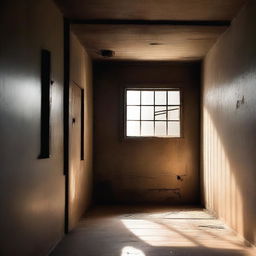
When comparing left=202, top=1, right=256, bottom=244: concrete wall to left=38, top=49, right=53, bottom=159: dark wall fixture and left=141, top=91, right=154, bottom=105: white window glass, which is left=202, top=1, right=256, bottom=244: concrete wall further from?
left=38, top=49, right=53, bottom=159: dark wall fixture

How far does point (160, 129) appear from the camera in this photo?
303 inches

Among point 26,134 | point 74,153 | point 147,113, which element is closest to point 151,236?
point 74,153

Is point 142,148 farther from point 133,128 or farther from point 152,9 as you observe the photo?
point 152,9

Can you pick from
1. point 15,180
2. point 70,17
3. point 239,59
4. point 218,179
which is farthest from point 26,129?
point 218,179

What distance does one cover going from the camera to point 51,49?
4.12 metres

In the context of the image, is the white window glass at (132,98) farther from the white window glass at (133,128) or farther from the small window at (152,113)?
the white window glass at (133,128)

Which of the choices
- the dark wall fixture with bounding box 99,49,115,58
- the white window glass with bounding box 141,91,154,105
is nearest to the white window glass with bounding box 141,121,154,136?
the white window glass with bounding box 141,91,154,105

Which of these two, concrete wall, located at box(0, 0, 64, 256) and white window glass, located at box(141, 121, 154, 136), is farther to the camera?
white window glass, located at box(141, 121, 154, 136)

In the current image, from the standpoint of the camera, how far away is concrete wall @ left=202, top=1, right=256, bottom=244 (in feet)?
13.6

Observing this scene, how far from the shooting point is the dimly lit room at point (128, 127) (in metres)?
3.19

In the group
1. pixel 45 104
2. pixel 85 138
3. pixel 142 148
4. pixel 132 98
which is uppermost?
pixel 132 98

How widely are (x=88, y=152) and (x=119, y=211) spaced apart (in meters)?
1.15

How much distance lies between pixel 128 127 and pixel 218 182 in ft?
7.97

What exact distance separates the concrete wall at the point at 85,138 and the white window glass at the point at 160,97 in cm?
133
